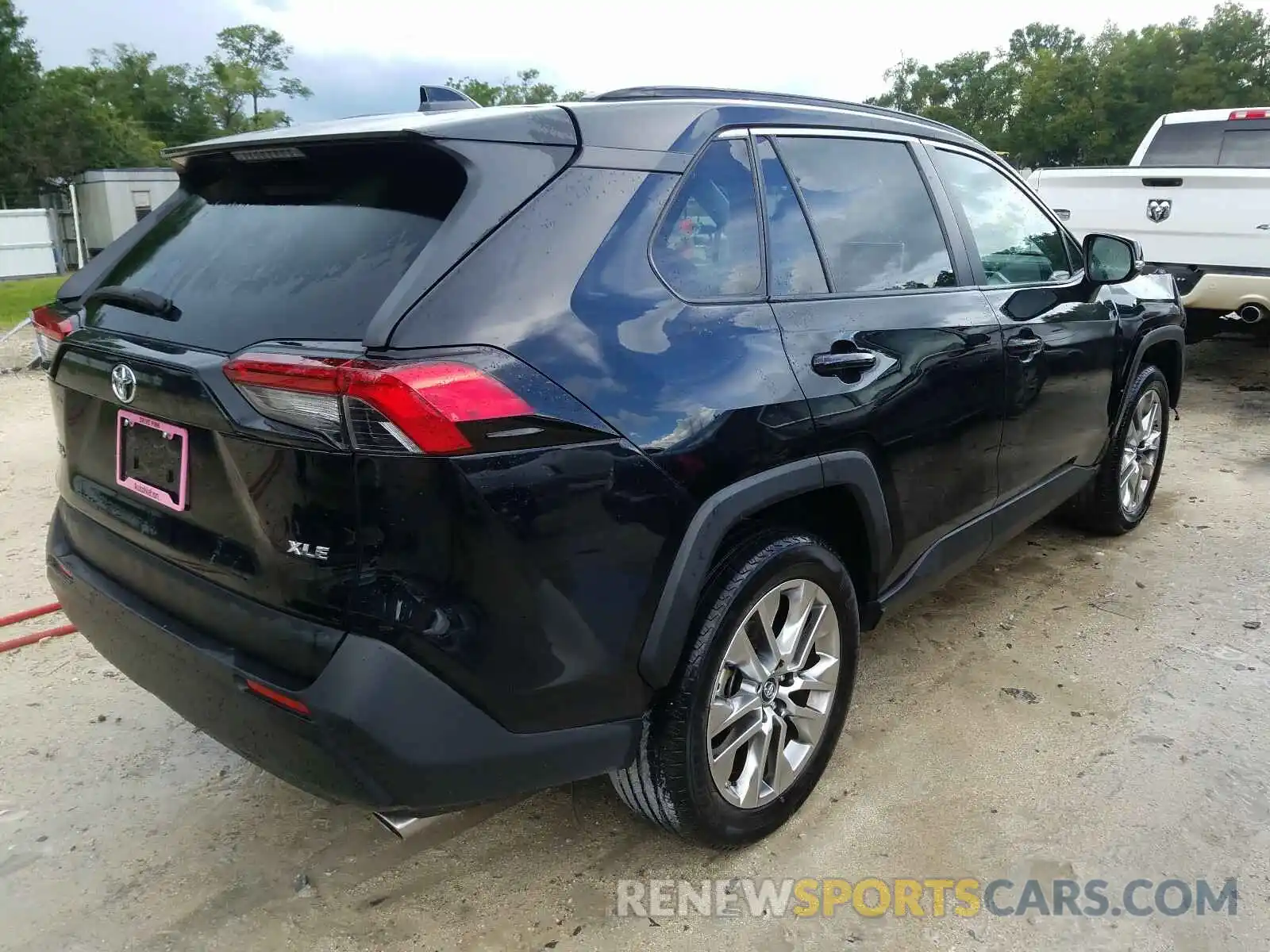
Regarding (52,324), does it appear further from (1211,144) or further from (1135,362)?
(1211,144)

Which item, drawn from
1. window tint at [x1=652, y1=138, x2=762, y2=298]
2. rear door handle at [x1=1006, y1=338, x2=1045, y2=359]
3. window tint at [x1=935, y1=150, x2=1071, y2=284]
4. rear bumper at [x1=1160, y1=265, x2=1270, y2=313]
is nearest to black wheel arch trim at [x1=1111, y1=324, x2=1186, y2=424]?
window tint at [x1=935, y1=150, x2=1071, y2=284]

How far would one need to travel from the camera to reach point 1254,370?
340 inches

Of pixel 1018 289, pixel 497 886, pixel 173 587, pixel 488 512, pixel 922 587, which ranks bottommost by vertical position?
pixel 497 886

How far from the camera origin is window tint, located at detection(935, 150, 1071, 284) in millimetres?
3242

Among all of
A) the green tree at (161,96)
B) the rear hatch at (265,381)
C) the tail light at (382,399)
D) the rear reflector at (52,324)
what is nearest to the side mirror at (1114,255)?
the rear hatch at (265,381)

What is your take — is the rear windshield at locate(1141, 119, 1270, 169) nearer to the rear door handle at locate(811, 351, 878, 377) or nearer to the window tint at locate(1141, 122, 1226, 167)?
the window tint at locate(1141, 122, 1226, 167)

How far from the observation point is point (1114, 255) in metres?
4.00

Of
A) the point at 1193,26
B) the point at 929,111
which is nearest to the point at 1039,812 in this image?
the point at 1193,26

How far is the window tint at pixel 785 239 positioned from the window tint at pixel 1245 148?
7.76m

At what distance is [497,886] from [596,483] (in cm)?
117

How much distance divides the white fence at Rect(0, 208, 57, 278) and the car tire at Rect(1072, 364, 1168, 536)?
17.0 meters

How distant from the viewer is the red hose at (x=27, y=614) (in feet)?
12.1

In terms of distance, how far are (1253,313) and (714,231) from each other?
649 centimetres

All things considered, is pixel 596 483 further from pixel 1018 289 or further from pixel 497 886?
pixel 1018 289
